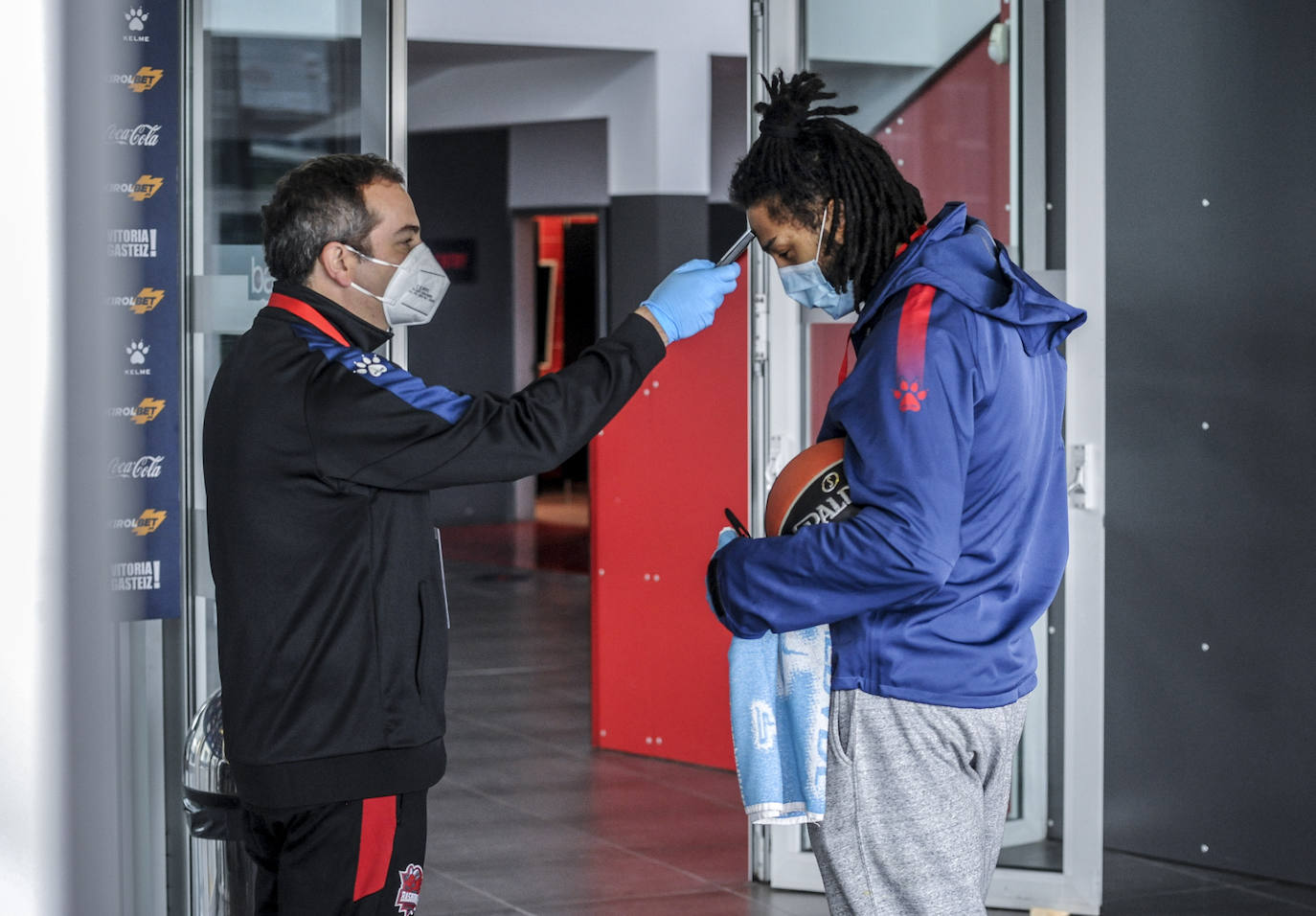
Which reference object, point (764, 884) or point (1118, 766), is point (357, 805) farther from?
point (1118, 766)

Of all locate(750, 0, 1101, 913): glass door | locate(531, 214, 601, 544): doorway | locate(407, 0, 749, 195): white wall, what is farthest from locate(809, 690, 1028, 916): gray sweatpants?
locate(531, 214, 601, 544): doorway

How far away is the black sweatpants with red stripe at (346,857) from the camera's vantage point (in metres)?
1.92

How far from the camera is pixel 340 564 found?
1884 millimetres

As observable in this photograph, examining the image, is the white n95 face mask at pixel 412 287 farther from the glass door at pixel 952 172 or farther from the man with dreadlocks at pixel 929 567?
the glass door at pixel 952 172

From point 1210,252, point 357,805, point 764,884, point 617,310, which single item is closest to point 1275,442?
point 1210,252

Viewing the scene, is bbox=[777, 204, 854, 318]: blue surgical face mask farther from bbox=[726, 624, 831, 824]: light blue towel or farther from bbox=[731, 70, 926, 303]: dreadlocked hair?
bbox=[726, 624, 831, 824]: light blue towel

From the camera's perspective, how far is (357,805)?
6.30 ft

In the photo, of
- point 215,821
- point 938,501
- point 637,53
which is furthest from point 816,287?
point 637,53

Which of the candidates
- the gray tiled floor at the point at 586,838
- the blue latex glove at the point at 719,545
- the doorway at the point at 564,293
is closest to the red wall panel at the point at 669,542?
the gray tiled floor at the point at 586,838

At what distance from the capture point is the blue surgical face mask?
6.18ft

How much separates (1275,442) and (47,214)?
388cm

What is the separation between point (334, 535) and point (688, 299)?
625 millimetres

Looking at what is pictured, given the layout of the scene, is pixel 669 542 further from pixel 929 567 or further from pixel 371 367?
pixel 929 567

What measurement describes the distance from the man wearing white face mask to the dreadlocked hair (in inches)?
12.2
